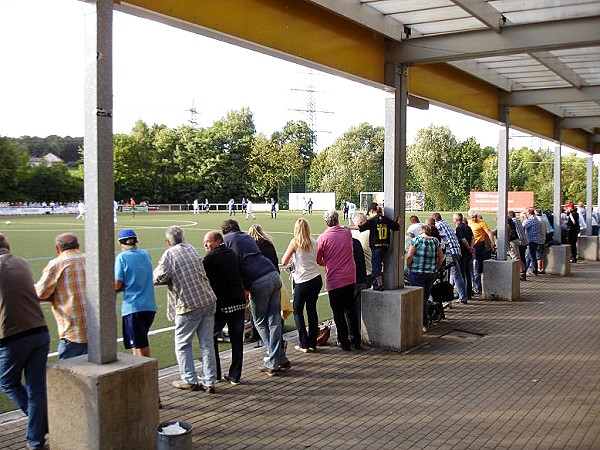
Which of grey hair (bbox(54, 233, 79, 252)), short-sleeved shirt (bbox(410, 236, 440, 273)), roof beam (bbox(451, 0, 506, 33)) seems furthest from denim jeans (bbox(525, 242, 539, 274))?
grey hair (bbox(54, 233, 79, 252))

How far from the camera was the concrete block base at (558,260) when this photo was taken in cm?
1722

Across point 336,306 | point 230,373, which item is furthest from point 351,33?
point 230,373

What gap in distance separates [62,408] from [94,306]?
76 cm

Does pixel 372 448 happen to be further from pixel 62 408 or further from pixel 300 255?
pixel 300 255

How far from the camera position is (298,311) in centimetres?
827

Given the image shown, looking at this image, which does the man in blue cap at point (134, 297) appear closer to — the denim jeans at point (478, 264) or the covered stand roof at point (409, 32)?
the covered stand roof at point (409, 32)

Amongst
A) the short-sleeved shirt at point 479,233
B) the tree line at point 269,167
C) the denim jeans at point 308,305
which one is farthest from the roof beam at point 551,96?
the tree line at point 269,167

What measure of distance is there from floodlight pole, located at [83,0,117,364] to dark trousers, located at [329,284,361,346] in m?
4.04

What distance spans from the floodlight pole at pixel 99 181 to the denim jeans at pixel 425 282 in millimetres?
5798

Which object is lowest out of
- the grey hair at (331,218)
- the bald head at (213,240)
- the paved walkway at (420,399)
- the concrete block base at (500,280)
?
the paved walkway at (420,399)

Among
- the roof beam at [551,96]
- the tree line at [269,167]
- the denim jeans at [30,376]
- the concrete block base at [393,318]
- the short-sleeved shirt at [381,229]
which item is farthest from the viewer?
the tree line at [269,167]

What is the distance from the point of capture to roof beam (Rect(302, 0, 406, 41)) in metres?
7.23

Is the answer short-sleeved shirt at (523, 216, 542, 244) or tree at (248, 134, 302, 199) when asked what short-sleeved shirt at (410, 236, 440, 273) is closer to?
short-sleeved shirt at (523, 216, 542, 244)

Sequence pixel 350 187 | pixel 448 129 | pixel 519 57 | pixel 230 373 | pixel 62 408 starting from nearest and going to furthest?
pixel 62 408, pixel 230 373, pixel 519 57, pixel 350 187, pixel 448 129
